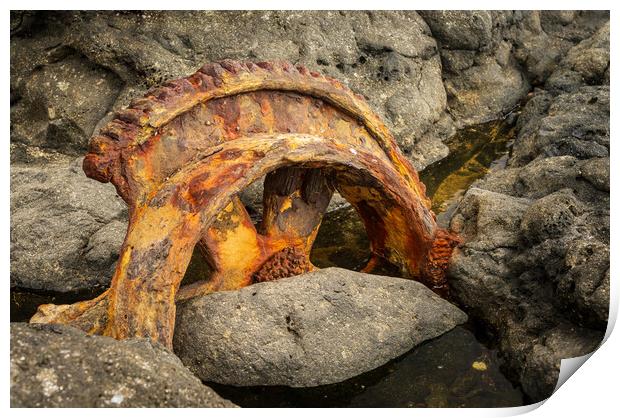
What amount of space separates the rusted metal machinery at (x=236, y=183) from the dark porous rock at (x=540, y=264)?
0.73ft

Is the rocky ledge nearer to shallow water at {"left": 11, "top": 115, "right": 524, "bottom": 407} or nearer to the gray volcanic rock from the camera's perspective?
shallow water at {"left": 11, "top": 115, "right": 524, "bottom": 407}

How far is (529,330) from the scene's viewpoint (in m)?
3.10

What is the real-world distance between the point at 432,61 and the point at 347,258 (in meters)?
2.42

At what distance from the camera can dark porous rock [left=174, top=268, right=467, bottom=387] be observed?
287 centimetres

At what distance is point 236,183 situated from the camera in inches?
112

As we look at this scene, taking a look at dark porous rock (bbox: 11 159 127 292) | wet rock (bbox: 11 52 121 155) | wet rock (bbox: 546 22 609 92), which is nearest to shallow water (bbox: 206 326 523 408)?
dark porous rock (bbox: 11 159 127 292)

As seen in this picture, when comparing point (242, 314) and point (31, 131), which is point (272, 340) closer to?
point (242, 314)

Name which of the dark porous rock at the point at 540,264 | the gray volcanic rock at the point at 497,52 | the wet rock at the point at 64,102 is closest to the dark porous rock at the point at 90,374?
the dark porous rock at the point at 540,264

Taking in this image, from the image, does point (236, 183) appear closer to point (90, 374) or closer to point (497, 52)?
point (90, 374)

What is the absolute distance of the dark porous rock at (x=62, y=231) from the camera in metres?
3.77

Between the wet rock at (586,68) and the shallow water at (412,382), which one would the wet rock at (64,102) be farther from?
the wet rock at (586,68)

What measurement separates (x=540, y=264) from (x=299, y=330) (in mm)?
1135

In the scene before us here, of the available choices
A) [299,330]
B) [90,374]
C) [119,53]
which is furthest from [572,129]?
[90,374]

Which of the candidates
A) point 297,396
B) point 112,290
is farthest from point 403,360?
point 112,290
